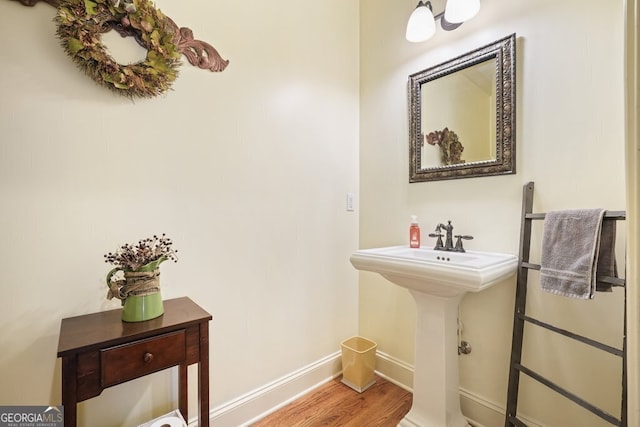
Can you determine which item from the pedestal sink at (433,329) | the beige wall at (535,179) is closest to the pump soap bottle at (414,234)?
the beige wall at (535,179)

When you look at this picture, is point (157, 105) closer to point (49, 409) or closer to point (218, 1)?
point (218, 1)

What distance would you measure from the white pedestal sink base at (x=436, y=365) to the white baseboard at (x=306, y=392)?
12 cm

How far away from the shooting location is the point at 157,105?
1188 millimetres

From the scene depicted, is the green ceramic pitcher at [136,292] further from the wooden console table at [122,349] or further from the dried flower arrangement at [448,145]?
the dried flower arrangement at [448,145]

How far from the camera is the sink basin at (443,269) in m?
1.01

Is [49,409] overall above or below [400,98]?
below

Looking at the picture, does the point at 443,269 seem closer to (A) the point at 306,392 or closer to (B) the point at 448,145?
(B) the point at 448,145

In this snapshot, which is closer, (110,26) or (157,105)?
(110,26)

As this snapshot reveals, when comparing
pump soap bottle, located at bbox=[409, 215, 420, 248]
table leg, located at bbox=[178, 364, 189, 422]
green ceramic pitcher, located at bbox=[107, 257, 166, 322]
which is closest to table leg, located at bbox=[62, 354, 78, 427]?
green ceramic pitcher, located at bbox=[107, 257, 166, 322]

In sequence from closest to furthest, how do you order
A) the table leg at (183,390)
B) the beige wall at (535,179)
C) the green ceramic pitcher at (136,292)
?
the green ceramic pitcher at (136,292), the beige wall at (535,179), the table leg at (183,390)

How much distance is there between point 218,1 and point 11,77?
906 mm

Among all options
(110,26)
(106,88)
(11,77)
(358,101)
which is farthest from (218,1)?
(358,101)

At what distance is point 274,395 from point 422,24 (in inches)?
86.5

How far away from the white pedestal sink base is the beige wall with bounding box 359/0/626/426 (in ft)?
0.64
